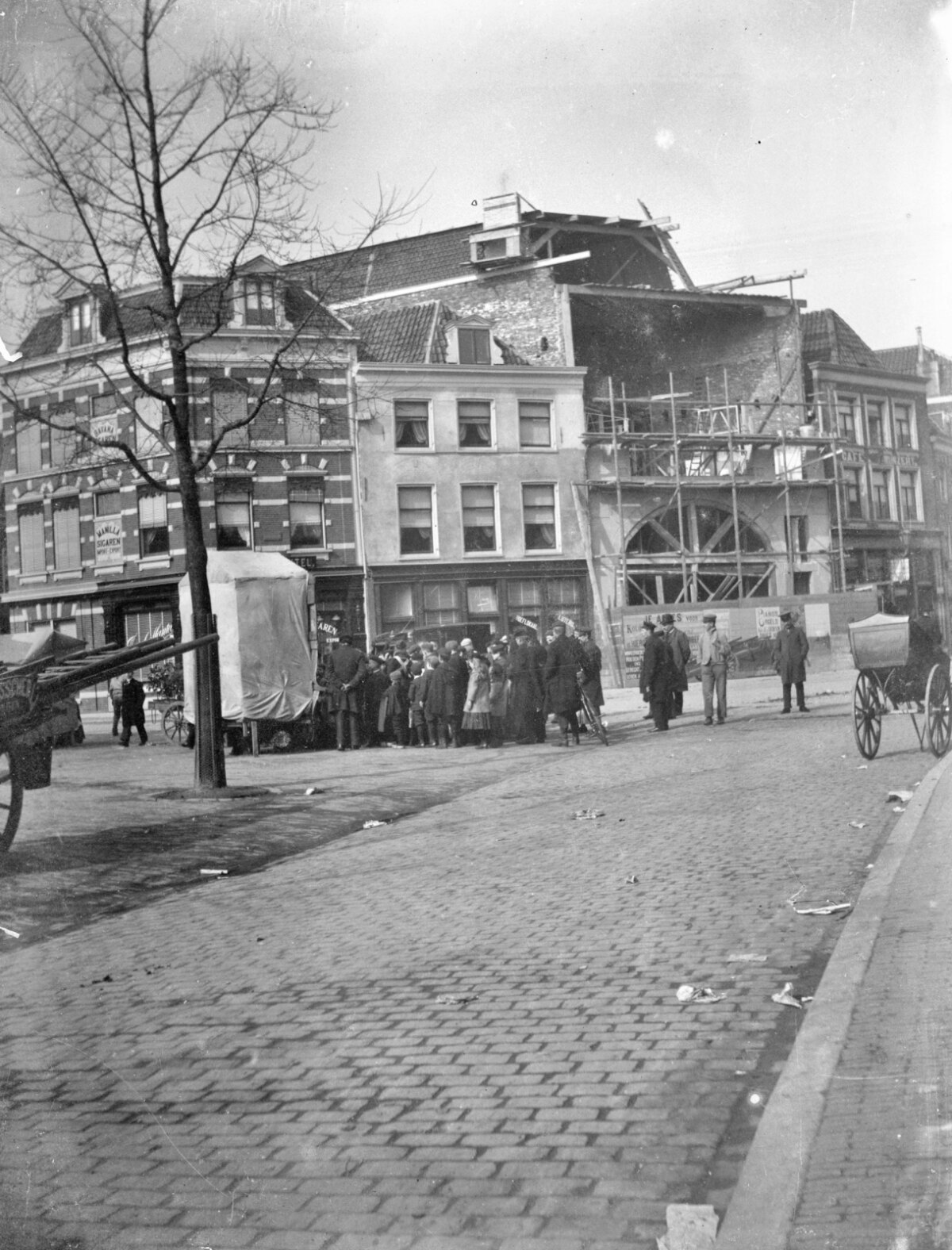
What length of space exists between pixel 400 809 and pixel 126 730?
25.8 feet

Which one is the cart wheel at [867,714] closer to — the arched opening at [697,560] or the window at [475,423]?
the arched opening at [697,560]

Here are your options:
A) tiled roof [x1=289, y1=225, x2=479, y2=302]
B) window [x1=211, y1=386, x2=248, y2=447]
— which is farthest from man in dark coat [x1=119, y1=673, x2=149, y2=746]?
tiled roof [x1=289, y1=225, x2=479, y2=302]

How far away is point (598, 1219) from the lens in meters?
2.98

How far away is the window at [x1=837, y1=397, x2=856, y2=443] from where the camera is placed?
31.2 m

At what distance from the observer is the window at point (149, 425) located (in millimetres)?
12039

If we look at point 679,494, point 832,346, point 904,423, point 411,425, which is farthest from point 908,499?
point 411,425

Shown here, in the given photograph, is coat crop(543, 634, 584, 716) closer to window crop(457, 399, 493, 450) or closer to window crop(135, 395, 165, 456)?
window crop(135, 395, 165, 456)

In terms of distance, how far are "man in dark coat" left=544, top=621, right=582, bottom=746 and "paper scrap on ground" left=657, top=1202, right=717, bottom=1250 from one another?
46.8 feet

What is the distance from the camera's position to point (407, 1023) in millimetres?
4695

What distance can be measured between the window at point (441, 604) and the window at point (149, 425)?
20.7 m

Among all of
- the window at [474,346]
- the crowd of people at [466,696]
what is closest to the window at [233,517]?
the crowd of people at [466,696]

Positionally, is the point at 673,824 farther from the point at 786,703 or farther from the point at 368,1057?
the point at 786,703

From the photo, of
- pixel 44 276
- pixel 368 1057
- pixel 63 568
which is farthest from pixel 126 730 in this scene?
pixel 368 1057

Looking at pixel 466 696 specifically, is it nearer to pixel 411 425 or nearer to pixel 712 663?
pixel 712 663
